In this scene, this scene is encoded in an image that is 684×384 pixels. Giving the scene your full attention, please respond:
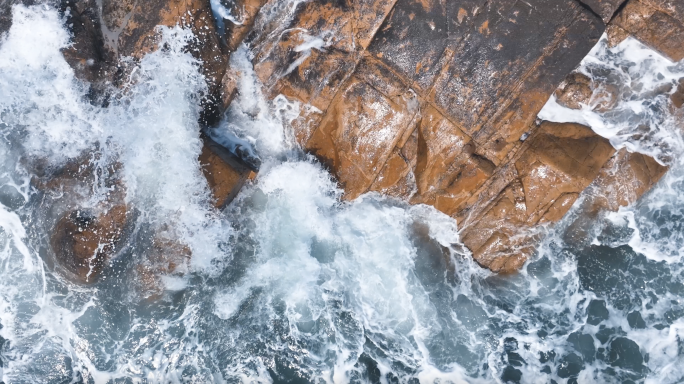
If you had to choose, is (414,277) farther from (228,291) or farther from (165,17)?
(165,17)

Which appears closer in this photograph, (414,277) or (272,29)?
(272,29)

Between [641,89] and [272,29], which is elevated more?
[641,89]

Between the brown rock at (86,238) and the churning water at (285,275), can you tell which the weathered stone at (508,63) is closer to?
the churning water at (285,275)

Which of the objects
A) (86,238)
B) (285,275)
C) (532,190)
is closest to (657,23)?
(532,190)

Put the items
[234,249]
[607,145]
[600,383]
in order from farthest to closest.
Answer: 1. [234,249]
2. [600,383]
3. [607,145]

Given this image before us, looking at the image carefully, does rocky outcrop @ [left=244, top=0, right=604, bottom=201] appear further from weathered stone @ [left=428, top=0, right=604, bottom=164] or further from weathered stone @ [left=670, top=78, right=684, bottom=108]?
weathered stone @ [left=670, top=78, right=684, bottom=108]

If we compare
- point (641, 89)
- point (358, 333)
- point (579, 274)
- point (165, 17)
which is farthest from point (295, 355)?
point (641, 89)

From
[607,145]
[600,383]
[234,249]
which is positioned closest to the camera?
[607,145]
